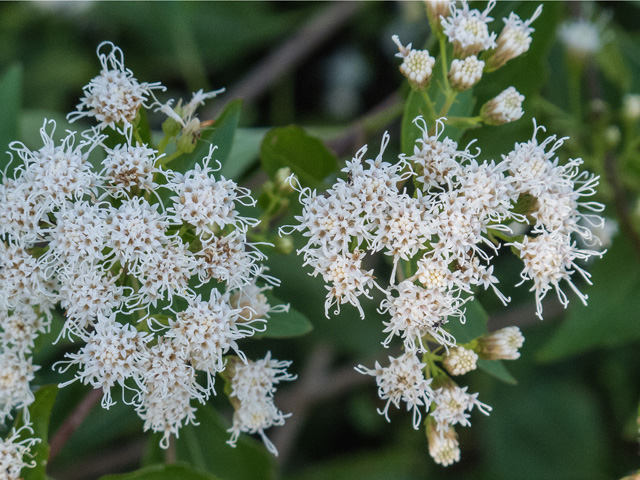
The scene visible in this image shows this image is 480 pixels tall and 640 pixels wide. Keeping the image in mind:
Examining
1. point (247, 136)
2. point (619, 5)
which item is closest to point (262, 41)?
point (247, 136)

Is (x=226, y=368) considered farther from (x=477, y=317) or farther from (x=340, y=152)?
(x=340, y=152)

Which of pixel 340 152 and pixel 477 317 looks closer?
pixel 477 317

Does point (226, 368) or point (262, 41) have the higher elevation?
point (262, 41)

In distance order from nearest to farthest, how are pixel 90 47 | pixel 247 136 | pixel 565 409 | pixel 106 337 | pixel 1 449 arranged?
pixel 106 337 → pixel 1 449 → pixel 247 136 → pixel 565 409 → pixel 90 47

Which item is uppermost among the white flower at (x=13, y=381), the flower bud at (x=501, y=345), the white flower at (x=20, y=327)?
the white flower at (x=20, y=327)

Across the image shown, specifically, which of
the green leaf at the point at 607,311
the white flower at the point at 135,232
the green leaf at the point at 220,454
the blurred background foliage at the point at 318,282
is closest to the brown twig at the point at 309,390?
the blurred background foliage at the point at 318,282

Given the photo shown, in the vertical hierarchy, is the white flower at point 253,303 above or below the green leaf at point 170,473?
above

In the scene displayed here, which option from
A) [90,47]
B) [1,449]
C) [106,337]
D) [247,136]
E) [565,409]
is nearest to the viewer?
[106,337]

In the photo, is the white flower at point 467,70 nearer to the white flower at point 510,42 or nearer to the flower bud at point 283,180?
the white flower at point 510,42
